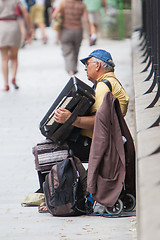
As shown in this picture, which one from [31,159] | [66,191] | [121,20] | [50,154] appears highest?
[50,154]

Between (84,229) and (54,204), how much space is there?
1.75 feet

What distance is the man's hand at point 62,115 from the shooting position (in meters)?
5.38

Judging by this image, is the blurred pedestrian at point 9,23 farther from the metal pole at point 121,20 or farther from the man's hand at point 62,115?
the metal pole at point 121,20

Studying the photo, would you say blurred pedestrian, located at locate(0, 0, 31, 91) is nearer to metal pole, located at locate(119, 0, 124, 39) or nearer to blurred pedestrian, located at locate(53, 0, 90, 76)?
blurred pedestrian, located at locate(53, 0, 90, 76)

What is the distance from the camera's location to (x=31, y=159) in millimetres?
7621

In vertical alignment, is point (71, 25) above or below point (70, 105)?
below

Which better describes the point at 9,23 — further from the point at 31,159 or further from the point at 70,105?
the point at 70,105

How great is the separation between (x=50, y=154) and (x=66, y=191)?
1.45ft

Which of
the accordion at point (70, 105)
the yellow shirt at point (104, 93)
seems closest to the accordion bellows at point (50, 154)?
the accordion at point (70, 105)

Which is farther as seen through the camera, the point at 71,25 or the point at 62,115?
the point at 71,25

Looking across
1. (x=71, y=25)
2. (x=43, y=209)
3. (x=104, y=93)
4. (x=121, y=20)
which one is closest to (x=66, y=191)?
(x=43, y=209)

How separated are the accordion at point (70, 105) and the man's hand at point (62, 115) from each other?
3 cm

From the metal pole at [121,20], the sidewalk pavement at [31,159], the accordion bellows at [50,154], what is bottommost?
the metal pole at [121,20]

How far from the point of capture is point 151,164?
3428mm
